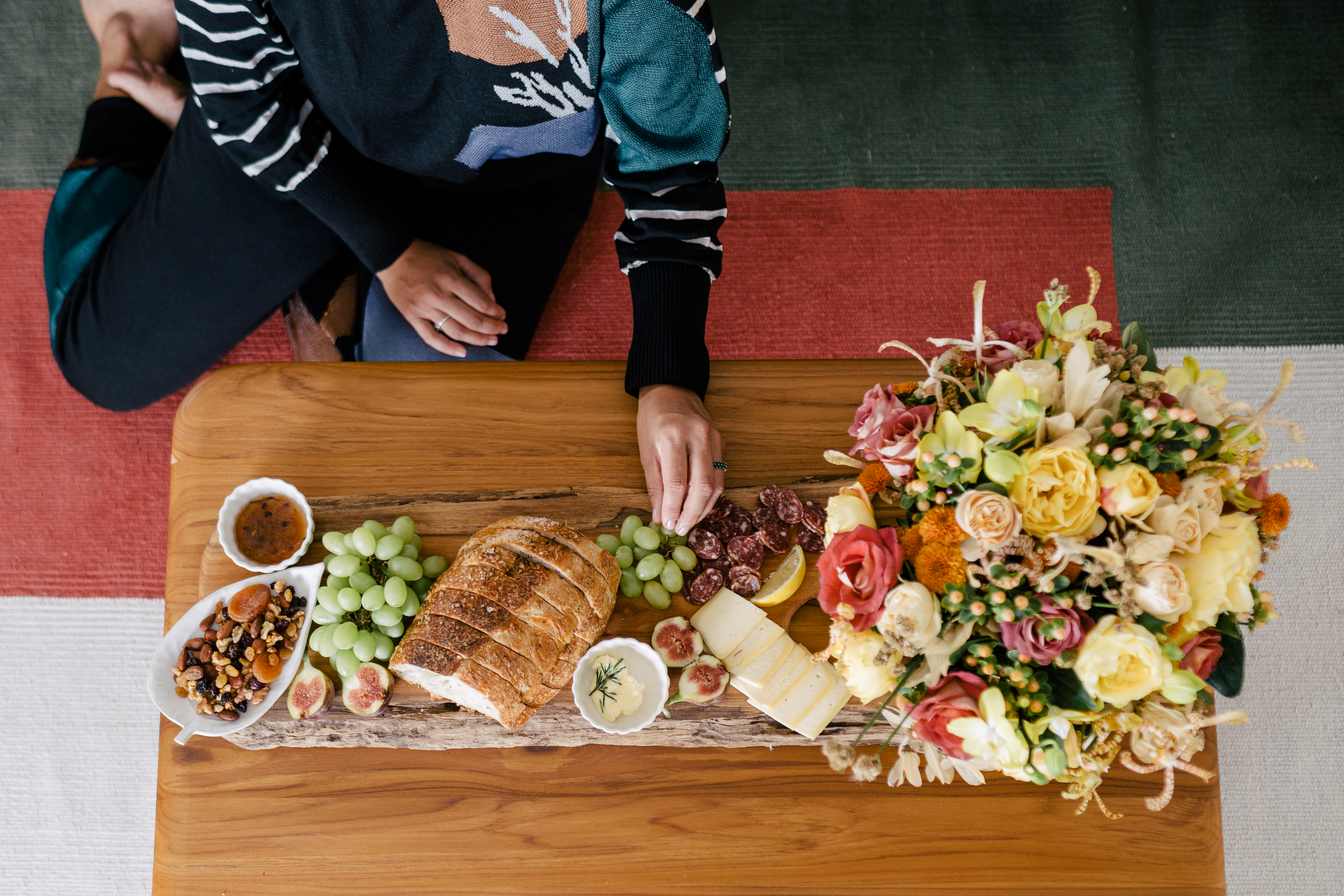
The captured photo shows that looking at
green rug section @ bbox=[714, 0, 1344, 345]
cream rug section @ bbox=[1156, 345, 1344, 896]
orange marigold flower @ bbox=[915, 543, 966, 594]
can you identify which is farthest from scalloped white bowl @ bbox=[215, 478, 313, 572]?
cream rug section @ bbox=[1156, 345, 1344, 896]

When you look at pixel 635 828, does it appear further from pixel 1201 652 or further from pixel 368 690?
pixel 1201 652

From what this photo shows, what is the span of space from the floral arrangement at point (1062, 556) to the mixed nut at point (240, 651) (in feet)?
2.33

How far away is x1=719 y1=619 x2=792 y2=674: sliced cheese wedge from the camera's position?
999 millimetres

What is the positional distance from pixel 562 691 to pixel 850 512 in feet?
1.56

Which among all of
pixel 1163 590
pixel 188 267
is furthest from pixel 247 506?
pixel 1163 590

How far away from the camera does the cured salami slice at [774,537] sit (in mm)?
1056

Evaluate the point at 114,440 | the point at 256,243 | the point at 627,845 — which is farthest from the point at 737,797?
the point at 114,440

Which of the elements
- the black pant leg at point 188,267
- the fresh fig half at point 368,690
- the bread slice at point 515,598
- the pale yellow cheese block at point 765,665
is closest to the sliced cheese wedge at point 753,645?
the pale yellow cheese block at point 765,665

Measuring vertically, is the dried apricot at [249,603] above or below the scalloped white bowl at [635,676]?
above

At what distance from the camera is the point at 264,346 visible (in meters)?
1.81

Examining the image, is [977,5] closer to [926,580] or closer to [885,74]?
[885,74]

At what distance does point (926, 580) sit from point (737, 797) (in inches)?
19.6

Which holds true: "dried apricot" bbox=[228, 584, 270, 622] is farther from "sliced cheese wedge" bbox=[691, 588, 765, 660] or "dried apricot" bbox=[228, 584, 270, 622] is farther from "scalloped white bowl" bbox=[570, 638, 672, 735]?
"sliced cheese wedge" bbox=[691, 588, 765, 660]

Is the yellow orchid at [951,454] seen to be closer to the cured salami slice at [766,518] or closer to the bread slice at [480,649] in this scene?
the cured salami slice at [766,518]
